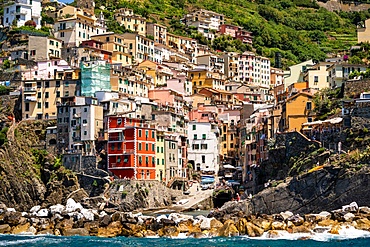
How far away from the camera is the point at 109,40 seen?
112m

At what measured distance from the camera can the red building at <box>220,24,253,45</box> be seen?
16162cm

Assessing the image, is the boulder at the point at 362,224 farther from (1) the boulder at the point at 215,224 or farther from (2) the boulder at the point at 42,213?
(2) the boulder at the point at 42,213

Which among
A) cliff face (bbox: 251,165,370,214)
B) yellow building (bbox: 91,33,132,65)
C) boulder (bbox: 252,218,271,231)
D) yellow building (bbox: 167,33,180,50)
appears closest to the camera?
boulder (bbox: 252,218,271,231)

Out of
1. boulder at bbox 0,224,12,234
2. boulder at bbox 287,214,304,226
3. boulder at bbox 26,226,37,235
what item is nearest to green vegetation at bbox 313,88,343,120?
boulder at bbox 287,214,304,226

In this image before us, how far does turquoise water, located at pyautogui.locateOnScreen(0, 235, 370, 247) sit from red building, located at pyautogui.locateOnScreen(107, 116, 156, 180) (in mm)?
25748

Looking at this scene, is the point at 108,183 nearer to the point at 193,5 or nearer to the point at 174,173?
the point at 174,173

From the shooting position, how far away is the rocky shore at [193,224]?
55531 millimetres

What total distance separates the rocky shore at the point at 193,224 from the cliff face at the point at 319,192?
2737mm

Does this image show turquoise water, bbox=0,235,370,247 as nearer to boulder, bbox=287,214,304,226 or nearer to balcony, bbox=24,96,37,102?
boulder, bbox=287,214,304,226

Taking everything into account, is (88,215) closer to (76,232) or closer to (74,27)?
(76,232)

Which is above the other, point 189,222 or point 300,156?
point 300,156

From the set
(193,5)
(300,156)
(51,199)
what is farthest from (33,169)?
(193,5)

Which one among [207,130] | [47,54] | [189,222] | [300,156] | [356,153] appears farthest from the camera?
[47,54]

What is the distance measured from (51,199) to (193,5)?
111 meters
